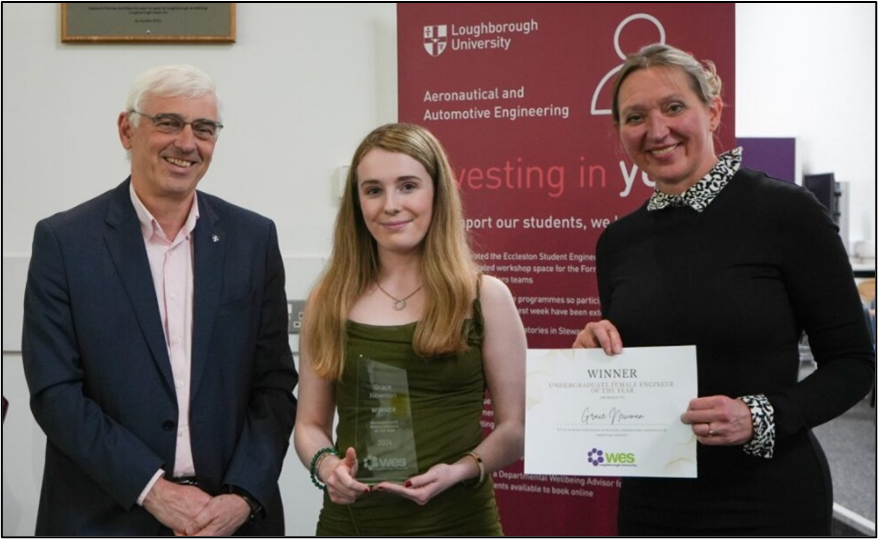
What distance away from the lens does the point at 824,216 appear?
146 cm

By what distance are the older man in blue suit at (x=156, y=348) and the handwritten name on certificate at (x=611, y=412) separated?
2.26ft

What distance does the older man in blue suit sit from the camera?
1.62 m

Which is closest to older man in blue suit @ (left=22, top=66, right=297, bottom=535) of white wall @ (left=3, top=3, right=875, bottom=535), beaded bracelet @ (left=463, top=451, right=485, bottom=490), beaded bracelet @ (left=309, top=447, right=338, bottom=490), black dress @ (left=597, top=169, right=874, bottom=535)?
beaded bracelet @ (left=309, top=447, right=338, bottom=490)

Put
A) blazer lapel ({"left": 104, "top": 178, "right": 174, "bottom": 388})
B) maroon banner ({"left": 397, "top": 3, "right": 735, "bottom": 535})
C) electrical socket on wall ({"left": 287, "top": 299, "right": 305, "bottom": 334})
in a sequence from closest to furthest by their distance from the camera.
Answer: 1. blazer lapel ({"left": 104, "top": 178, "right": 174, "bottom": 388})
2. maroon banner ({"left": 397, "top": 3, "right": 735, "bottom": 535})
3. electrical socket on wall ({"left": 287, "top": 299, "right": 305, "bottom": 334})

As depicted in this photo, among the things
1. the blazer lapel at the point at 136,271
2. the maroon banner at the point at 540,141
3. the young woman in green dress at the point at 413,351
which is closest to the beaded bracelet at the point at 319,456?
the young woman in green dress at the point at 413,351

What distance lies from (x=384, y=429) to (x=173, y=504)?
51 cm

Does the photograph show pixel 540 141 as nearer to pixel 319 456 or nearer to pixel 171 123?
pixel 171 123

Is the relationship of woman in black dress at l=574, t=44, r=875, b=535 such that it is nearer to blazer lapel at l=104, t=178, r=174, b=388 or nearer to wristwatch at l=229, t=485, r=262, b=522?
wristwatch at l=229, t=485, r=262, b=522

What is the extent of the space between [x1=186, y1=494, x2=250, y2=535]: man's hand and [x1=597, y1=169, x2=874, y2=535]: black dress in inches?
35.8

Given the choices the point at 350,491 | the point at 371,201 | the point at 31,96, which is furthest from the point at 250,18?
the point at 350,491

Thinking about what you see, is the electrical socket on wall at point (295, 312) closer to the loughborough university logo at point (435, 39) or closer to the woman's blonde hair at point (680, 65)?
the loughborough university logo at point (435, 39)

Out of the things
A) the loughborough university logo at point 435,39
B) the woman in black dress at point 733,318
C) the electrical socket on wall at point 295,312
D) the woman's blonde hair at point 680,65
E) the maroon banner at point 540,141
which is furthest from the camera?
the electrical socket on wall at point 295,312

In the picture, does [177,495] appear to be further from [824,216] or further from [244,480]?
[824,216]

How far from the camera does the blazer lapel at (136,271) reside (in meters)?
1.66
